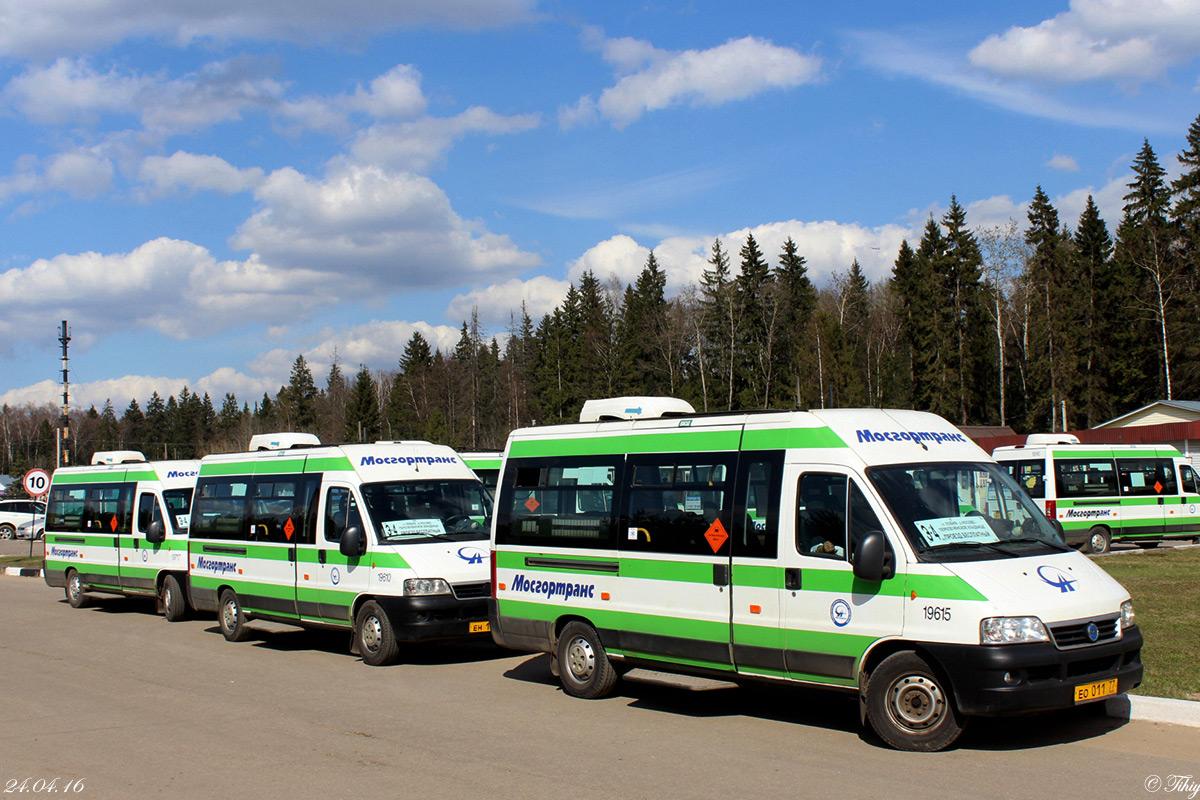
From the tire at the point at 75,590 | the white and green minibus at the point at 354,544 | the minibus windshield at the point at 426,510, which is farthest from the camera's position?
the tire at the point at 75,590

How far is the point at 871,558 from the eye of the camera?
292 inches

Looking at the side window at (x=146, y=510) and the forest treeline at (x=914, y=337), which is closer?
the side window at (x=146, y=510)

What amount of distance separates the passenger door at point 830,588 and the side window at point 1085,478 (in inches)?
705

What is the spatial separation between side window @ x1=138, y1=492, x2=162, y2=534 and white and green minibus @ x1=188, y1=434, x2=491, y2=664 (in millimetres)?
3240

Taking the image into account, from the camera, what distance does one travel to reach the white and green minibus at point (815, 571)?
720 centimetres

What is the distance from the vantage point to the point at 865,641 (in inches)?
303

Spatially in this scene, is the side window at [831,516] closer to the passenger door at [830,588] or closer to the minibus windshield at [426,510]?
the passenger door at [830,588]

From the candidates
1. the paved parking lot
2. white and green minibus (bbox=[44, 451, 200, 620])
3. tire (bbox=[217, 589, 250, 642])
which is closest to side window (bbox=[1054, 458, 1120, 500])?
the paved parking lot

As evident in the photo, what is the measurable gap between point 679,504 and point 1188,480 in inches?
825

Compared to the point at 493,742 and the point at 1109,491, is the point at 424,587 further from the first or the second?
the point at 1109,491

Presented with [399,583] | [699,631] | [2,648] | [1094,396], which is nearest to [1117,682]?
[699,631]

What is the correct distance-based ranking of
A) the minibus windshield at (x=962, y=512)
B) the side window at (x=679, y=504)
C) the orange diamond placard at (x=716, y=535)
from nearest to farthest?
the minibus windshield at (x=962, y=512) < the orange diamond placard at (x=716, y=535) < the side window at (x=679, y=504)

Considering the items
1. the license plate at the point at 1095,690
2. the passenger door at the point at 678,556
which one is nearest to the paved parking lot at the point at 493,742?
the license plate at the point at 1095,690

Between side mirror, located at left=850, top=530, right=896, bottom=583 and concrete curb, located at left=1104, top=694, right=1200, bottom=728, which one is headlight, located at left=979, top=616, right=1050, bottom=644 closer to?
side mirror, located at left=850, top=530, right=896, bottom=583
